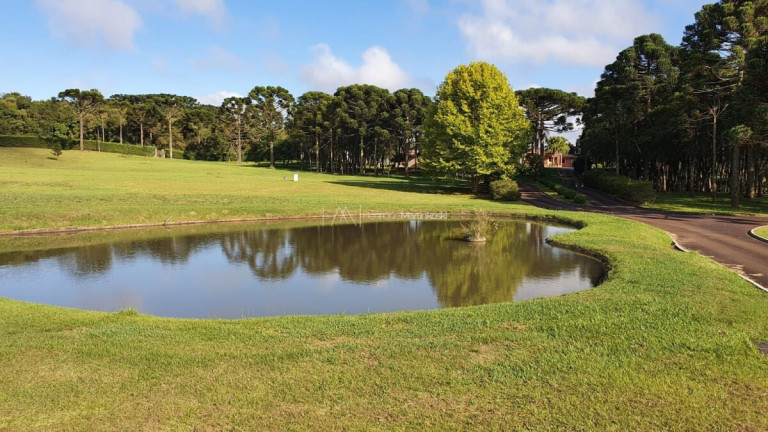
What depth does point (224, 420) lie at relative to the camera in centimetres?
554

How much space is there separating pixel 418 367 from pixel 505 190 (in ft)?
124

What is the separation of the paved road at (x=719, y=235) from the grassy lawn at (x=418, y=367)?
3913 mm

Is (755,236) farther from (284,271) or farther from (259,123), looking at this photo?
(259,123)

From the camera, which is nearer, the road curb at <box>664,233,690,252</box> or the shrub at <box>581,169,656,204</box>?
the road curb at <box>664,233,690,252</box>

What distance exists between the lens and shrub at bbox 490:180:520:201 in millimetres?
43000

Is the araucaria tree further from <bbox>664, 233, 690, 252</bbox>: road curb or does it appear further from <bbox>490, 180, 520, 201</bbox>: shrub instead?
<bbox>664, 233, 690, 252</bbox>: road curb

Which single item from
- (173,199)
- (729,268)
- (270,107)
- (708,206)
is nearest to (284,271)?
(729,268)

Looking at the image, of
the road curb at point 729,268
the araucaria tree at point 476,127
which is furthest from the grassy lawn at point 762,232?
the araucaria tree at point 476,127

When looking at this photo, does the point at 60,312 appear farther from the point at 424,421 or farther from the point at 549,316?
the point at 549,316

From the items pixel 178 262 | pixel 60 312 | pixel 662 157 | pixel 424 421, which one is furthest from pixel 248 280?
pixel 662 157

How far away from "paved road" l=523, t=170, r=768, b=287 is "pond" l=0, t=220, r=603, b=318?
14.6 ft

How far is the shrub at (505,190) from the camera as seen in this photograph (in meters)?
43.0

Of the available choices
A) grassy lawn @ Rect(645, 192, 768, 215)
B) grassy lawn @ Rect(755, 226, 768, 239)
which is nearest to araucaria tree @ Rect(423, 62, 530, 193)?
grassy lawn @ Rect(645, 192, 768, 215)

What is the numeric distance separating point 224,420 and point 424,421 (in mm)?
2331
